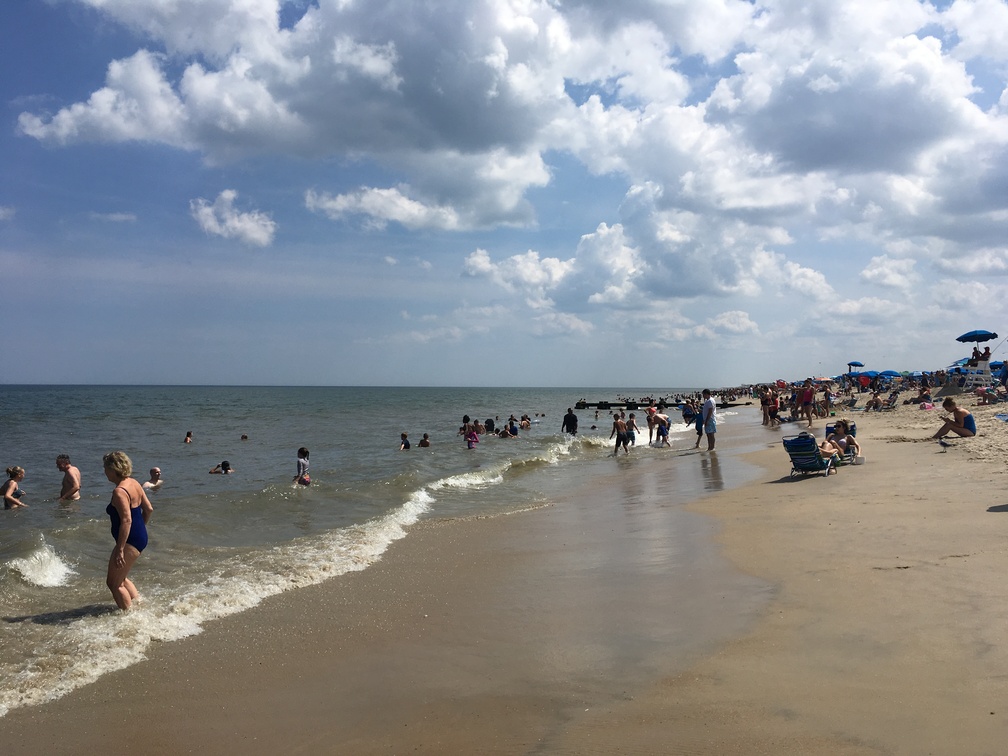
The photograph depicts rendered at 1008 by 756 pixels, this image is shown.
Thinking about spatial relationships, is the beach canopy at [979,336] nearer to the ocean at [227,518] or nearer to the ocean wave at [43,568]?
the ocean at [227,518]

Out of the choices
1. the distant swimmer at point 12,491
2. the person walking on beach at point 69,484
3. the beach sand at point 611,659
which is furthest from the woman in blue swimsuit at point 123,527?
the person walking on beach at point 69,484

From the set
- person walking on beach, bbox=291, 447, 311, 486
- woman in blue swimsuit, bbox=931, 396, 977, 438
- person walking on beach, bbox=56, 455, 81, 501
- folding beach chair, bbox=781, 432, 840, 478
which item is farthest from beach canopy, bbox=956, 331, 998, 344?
person walking on beach, bbox=56, 455, 81, 501

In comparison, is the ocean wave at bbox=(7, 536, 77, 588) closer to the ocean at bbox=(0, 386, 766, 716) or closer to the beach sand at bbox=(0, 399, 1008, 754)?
the ocean at bbox=(0, 386, 766, 716)

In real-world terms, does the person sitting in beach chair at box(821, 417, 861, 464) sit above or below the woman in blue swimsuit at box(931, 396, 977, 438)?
below

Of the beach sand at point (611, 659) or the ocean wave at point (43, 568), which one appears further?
the ocean wave at point (43, 568)

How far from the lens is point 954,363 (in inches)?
1711

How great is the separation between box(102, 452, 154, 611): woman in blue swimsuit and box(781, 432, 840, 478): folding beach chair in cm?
1039

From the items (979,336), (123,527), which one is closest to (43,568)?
(123,527)

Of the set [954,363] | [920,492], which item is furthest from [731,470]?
[954,363]

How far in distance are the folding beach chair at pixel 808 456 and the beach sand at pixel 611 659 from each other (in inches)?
160

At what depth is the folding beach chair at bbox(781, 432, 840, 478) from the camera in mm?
12281

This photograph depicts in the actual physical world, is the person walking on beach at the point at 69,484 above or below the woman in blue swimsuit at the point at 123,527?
below

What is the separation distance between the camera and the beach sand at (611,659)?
373cm

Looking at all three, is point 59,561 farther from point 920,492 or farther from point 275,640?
point 920,492
